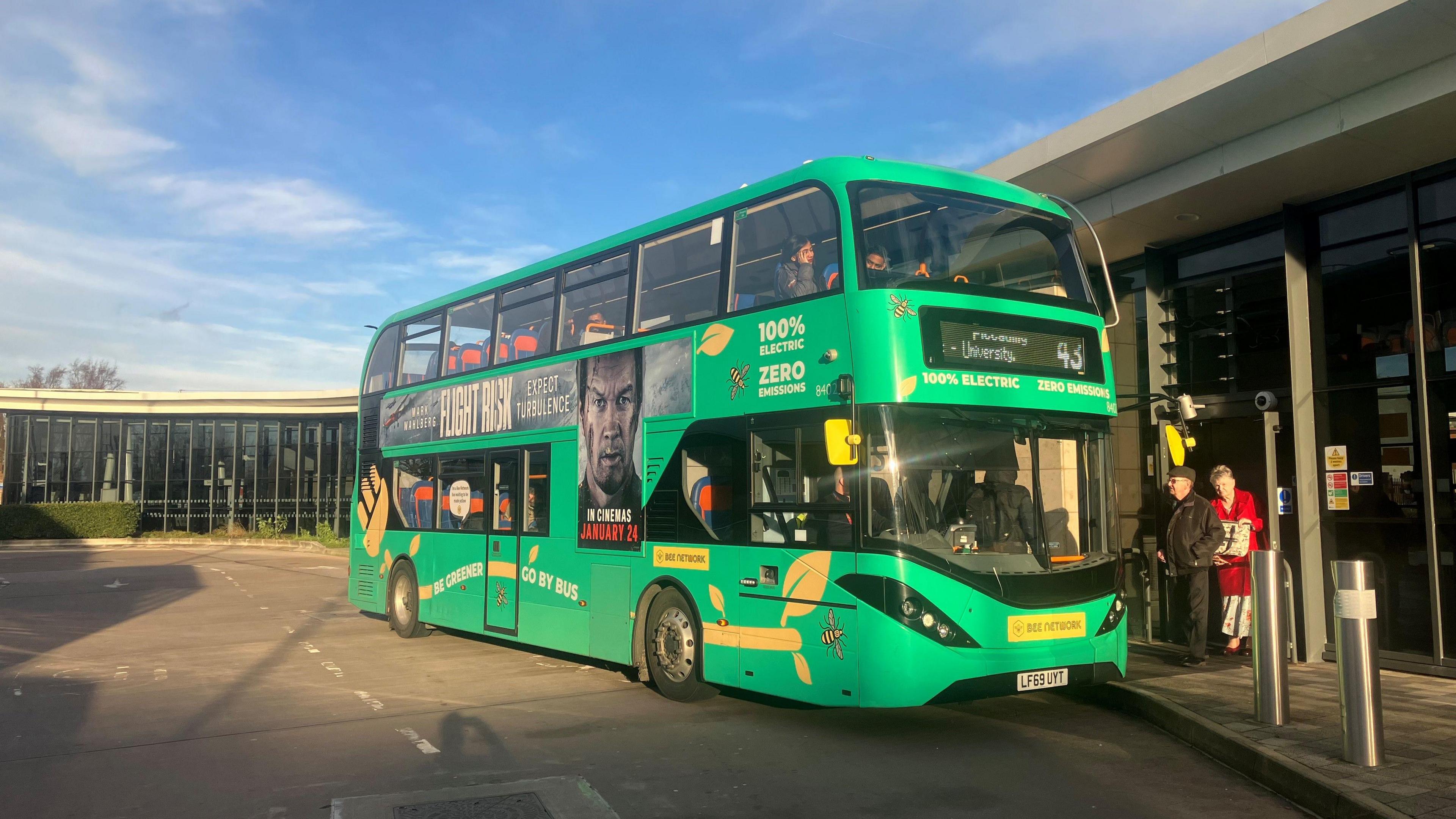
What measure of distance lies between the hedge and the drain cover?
1634 inches

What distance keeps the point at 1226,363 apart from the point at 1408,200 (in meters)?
2.47

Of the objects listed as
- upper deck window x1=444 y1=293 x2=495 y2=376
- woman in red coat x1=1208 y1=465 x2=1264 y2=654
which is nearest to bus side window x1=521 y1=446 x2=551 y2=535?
upper deck window x1=444 y1=293 x2=495 y2=376

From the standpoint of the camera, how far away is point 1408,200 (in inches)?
384

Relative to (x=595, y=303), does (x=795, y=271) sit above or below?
below

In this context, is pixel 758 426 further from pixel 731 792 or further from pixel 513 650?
pixel 513 650

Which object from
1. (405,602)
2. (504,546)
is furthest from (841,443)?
(405,602)

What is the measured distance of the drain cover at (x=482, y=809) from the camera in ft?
18.4

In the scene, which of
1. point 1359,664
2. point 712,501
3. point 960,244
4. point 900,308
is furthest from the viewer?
point 712,501

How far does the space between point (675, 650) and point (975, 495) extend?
316 centimetres

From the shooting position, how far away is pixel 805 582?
7836 mm

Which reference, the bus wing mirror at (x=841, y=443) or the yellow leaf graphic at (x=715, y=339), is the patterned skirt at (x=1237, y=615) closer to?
the bus wing mirror at (x=841, y=443)

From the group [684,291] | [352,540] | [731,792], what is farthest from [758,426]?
[352,540]

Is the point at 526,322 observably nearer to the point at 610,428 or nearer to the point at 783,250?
the point at 610,428

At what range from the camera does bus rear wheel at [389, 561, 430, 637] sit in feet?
46.0
